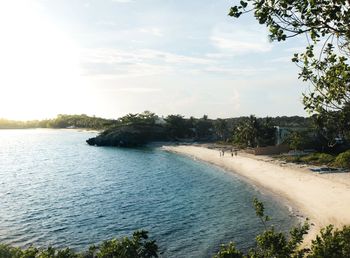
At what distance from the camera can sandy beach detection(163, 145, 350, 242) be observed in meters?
39.2

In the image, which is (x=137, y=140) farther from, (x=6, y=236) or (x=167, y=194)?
(x=6, y=236)

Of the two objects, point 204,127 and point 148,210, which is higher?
point 204,127

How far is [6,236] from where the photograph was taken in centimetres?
3647

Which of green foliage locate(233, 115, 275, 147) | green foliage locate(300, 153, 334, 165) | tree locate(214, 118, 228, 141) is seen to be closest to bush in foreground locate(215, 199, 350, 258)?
green foliage locate(300, 153, 334, 165)

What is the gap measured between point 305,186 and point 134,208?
24.5 metres

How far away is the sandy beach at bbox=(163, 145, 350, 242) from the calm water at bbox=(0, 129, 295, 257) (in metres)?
2.89

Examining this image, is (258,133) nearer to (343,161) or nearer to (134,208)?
(343,161)

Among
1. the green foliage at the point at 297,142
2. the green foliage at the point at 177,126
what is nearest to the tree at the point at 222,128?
the green foliage at the point at 177,126

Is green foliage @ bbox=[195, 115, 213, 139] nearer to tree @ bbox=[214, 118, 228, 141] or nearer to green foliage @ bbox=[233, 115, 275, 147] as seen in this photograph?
tree @ bbox=[214, 118, 228, 141]

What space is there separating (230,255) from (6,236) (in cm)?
3094

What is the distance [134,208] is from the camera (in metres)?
47.7

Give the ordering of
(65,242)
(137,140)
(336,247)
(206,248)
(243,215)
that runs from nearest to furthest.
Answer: (336,247), (206,248), (65,242), (243,215), (137,140)

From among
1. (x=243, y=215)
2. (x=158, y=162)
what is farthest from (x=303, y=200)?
(x=158, y=162)

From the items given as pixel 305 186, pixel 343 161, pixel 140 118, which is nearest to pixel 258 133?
pixel 343 161
